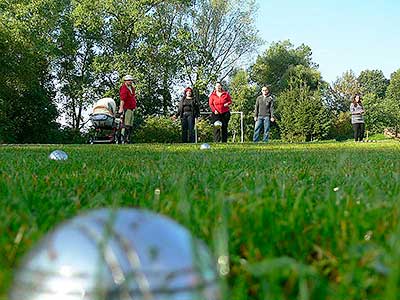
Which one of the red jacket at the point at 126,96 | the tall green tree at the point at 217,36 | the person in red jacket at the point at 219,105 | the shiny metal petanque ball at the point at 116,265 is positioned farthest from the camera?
the tall green tree at the point at 217,36

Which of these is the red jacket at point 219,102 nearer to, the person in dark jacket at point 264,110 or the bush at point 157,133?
the person in dark jacket at point 264,110

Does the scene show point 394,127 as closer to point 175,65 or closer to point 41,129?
point 175,65

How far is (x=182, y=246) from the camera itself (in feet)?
3.16

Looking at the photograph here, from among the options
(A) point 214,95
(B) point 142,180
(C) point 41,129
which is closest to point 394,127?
(C) point 41,129

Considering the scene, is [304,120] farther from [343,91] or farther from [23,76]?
[343,91]

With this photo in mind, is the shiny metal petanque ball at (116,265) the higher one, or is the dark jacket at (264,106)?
the dark jacket at (264,106)

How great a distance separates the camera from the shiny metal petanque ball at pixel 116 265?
861 mm

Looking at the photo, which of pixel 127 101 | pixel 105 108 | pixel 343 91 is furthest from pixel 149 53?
pixel 343 91

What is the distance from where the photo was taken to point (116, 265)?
0.89m

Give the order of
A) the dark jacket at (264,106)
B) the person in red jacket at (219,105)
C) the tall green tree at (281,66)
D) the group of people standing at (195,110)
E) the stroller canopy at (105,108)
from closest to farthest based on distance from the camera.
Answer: the group of people standing at (195,110) → the person in red jacket at (219,105) → the dark jacket at (264,106) → the stroller canopy at (105,108) → the tall green tree at (281,66)

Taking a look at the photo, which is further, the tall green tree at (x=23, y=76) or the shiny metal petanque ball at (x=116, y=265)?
the tall green tree at (x=23, y=76)

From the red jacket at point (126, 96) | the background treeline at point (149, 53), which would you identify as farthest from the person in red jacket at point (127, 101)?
the background treeline at point (149, 53)

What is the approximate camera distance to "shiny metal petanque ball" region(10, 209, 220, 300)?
2.83 ft

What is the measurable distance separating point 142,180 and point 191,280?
2.31 m
